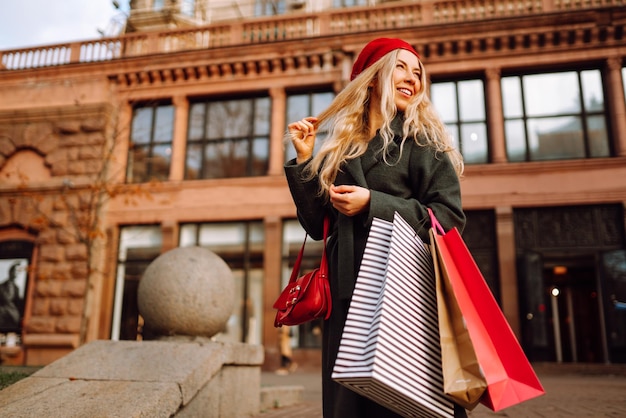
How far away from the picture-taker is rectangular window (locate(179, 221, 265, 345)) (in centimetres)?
1705

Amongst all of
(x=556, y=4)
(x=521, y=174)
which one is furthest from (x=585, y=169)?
(x=556, y=4)

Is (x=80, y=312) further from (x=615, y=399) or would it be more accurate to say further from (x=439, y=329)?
(x=439, y=329)

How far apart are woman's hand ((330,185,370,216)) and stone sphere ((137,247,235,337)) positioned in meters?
4.01

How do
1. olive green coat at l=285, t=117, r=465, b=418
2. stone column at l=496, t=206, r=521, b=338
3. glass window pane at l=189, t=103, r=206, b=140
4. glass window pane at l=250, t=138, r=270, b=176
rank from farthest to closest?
glass window pane at l=189, t=103, r=206, b=140
glass window pane at l=250, t=138, r=270, b=176
stone column at l=496, t=206, r=521, b=338
olive green coat at l=285, t=117, r=465, b=418

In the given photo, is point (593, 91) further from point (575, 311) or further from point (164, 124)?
point (164, 124)

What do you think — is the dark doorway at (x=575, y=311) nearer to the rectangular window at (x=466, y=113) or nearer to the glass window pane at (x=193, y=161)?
the rectangular window at (x=466, y=113)

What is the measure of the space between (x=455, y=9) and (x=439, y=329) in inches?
723

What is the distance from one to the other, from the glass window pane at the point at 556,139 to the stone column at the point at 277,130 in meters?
8.00

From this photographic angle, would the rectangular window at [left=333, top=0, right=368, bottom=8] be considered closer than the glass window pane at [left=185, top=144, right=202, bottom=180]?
No

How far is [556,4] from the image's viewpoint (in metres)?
17.4

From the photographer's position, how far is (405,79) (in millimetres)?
2598

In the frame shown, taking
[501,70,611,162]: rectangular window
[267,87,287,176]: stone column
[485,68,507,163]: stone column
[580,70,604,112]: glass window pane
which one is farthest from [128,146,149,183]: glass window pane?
[580,70,604,112]: glass window pane

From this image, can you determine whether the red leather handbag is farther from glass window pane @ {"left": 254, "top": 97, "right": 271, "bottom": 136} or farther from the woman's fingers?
glass window pane @ {"left": 254, "top": 97, "right": 271, "bottom": 136}

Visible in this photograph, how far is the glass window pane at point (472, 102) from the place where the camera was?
57.5 feet
